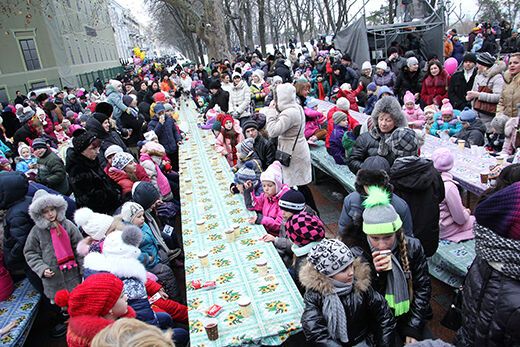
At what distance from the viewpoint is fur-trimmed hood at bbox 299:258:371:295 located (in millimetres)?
2271

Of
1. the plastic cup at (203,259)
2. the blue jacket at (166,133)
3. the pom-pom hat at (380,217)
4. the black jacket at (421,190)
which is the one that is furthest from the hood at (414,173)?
the blue jacket at (166,133)

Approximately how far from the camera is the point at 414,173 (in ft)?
10.1

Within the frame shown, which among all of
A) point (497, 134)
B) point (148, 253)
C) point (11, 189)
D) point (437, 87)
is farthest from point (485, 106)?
point (11, 189)

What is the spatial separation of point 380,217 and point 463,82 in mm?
5920

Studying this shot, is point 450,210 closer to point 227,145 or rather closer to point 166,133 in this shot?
point 227,145

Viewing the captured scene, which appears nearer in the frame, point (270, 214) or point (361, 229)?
point (361, 229)

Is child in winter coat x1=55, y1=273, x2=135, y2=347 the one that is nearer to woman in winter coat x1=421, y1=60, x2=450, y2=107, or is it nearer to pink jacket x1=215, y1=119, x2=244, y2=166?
pink jacket x1=215, y1=119, x2=244, y2=166

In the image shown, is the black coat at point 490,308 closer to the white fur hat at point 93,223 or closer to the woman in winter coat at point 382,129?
the woman in winter coat at point 382,129

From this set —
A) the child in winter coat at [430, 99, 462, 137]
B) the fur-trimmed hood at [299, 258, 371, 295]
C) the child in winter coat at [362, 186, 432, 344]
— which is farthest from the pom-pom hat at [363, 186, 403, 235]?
the child in winter coat at [430, 99, 462, 137]

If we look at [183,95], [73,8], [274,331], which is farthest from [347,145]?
[73,8]

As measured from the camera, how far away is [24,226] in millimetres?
3850

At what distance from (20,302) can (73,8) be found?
3883 cm

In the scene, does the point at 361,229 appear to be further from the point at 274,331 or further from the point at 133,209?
the point at 133,209

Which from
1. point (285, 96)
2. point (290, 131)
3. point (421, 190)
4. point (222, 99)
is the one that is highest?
point (285, 96)
